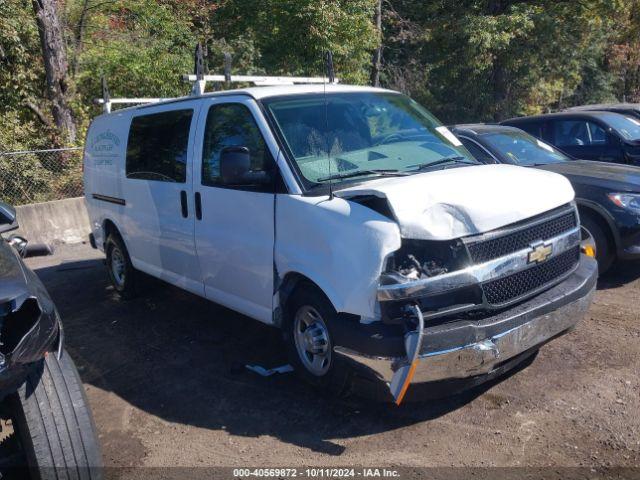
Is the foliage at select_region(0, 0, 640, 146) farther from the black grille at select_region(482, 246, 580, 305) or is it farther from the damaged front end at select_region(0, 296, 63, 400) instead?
the black grille at select_region(482, 246, 580, 305)

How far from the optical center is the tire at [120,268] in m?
6.99

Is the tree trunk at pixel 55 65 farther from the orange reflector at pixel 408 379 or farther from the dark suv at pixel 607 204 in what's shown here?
the orange reflector at pixel 408 379

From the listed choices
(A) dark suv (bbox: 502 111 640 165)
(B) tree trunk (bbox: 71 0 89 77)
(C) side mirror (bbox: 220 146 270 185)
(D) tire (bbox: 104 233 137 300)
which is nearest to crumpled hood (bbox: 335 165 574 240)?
(C) side mirror (bbox: 220 146 270 185)

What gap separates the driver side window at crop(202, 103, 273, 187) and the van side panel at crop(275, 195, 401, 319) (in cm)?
44

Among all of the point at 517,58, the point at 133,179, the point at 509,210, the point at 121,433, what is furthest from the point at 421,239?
the point at 517,58

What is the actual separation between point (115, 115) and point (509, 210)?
16.0ft

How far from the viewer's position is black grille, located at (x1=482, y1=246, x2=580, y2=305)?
379 centimetres

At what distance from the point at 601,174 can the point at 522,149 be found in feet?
4.11

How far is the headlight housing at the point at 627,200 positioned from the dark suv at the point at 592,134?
3.02 m

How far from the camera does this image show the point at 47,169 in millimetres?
11820

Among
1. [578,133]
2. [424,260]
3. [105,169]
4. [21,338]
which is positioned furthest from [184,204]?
[578,133]

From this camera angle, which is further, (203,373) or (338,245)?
(203,373)

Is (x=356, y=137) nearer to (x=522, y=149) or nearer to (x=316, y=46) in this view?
(x=522, y=149)

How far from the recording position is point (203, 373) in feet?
16.4
